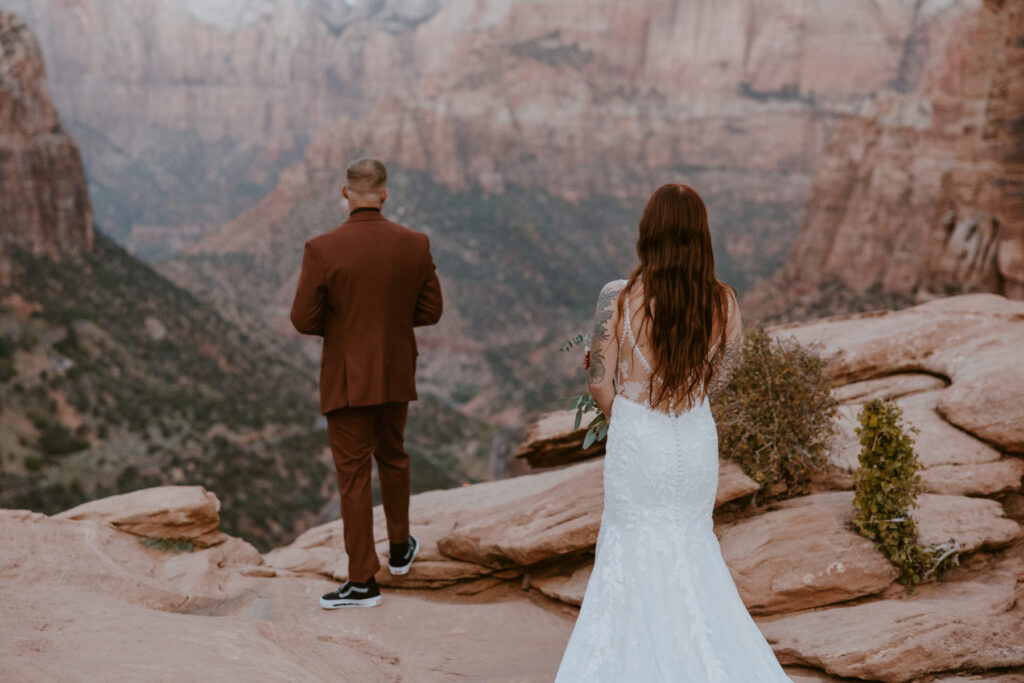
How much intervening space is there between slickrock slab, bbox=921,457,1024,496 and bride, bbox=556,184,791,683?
3090 millimetres

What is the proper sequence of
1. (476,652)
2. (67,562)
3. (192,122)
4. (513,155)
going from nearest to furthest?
(476,652), (67,562), (513,155), (192,122)

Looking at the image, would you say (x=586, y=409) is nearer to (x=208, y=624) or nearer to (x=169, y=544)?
(x=208, y=624)

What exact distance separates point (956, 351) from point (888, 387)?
0.74m

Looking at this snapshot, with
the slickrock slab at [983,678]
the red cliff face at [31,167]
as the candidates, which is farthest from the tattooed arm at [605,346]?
the red cliff face at [31,167]

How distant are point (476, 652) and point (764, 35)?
139 metres

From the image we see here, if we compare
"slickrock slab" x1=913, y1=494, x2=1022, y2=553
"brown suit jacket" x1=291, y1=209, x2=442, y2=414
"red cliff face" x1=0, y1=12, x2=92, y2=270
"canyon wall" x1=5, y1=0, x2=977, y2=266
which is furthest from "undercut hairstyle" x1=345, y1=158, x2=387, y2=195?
"canyon wall" x1=5, y1=0, x2=977, y2=266

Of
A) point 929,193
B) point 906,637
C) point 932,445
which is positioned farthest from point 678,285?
point 929,193

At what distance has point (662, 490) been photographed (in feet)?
12.6

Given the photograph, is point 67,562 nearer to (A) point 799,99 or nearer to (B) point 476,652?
(B) point 476,652

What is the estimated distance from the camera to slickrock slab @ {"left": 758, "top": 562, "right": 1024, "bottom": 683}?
454cm

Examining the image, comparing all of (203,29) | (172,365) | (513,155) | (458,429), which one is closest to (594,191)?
(513,155)

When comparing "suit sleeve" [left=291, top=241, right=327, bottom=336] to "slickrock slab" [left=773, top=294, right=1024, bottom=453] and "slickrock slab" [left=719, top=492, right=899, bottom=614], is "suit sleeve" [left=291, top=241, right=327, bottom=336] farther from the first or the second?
"slickrock slab" [left=773, top=294, right=1024, bottom=453]

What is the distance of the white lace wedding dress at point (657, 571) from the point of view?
3.71 m

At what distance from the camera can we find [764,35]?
128m
